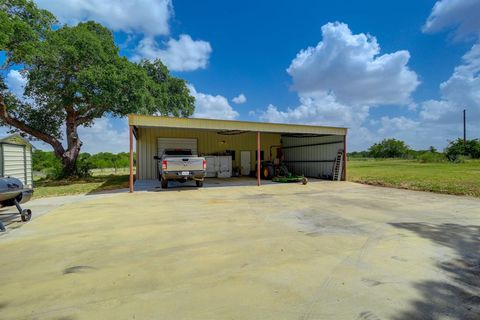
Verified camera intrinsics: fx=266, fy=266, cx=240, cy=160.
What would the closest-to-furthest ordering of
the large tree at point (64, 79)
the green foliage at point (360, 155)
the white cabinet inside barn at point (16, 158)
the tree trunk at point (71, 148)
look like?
1. the white cabinet inside barn at point (16, 158)
2. the large tree at point (64, 79)
3. the tree trunk at point (71, 148)
4. the green foliage at point (360, 155)

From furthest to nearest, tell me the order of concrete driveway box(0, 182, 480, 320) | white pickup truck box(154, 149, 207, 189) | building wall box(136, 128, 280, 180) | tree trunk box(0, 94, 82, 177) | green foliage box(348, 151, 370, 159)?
green foliage box(348, 151, 370, 159) < building wall box(136, 128, 280, 180) < tree trunk box(0, 94, 82, 177) < white pickup truck box(154, 149, 207, 189) < concrete driveway box(0, 182, 480, 320)

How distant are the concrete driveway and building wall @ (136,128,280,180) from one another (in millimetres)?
11198

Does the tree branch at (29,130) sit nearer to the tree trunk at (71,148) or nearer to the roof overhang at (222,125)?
the tree trunk at (71,148)

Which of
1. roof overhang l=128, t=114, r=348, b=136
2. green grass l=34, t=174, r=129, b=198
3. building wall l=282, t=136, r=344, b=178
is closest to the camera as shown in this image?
roof overhang l=128, t=114, r=348, b=136

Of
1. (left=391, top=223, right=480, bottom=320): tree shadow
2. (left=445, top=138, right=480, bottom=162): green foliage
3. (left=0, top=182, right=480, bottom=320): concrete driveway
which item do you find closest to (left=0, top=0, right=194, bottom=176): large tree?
(left=0, top=182, right=480, bottom=320): concrete driveway

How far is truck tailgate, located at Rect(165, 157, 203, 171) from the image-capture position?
458 inches

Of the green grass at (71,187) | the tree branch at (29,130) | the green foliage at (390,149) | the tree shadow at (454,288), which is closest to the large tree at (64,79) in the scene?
the tree branch at (29,130)

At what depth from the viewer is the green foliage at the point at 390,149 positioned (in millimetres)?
65156

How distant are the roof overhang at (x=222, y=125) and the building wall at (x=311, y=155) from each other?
1800 millimetres

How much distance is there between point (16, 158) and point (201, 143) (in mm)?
11414

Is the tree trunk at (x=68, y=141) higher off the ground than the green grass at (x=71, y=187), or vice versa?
the tree trunk at (x=68, y=141)

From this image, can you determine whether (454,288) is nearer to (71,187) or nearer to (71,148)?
(71,187)

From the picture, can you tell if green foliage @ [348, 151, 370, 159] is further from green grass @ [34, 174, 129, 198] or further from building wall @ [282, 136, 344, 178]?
green grass @ [34, 174, 129, 198]

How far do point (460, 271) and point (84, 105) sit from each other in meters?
19.6
